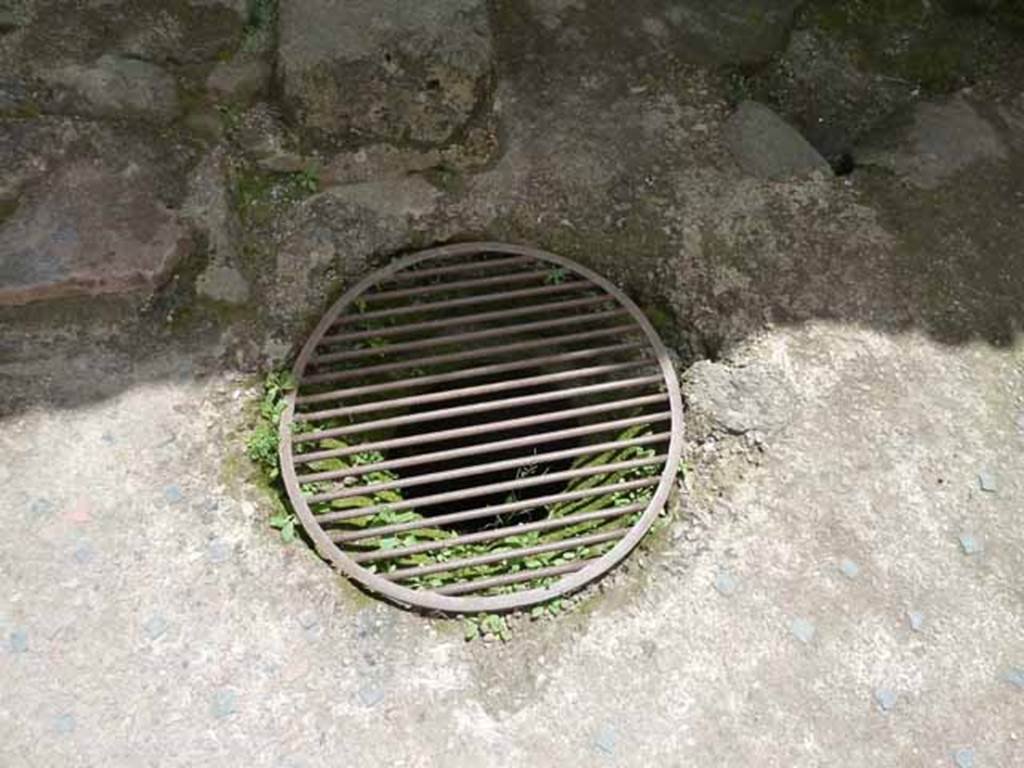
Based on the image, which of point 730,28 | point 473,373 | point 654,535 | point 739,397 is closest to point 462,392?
point 473,373

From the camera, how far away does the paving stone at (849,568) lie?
2482 mm

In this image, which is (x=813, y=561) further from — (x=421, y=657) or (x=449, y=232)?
(x=449, y=232)

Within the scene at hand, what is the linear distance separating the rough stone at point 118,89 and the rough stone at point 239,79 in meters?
0.13

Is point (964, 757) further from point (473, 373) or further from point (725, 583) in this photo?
point (473, 373)

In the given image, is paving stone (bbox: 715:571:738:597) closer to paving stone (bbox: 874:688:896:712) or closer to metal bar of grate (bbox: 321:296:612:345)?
paving stone (bbox: 874:688:896:712)

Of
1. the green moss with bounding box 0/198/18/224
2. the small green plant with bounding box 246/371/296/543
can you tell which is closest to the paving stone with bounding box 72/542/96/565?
the small green plant with bounding box 246/371/296/543

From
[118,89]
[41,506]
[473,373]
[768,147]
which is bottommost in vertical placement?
[41,506]

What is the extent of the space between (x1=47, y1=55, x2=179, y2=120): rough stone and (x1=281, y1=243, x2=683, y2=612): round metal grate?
863mm

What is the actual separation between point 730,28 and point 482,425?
67.1 inches

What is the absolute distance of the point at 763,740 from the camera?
2.26 m

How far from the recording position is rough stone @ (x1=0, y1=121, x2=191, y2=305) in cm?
269

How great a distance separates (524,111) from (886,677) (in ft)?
6.46

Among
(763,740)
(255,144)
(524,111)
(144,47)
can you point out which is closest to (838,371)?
(763,740)

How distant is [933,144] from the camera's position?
3182mm
